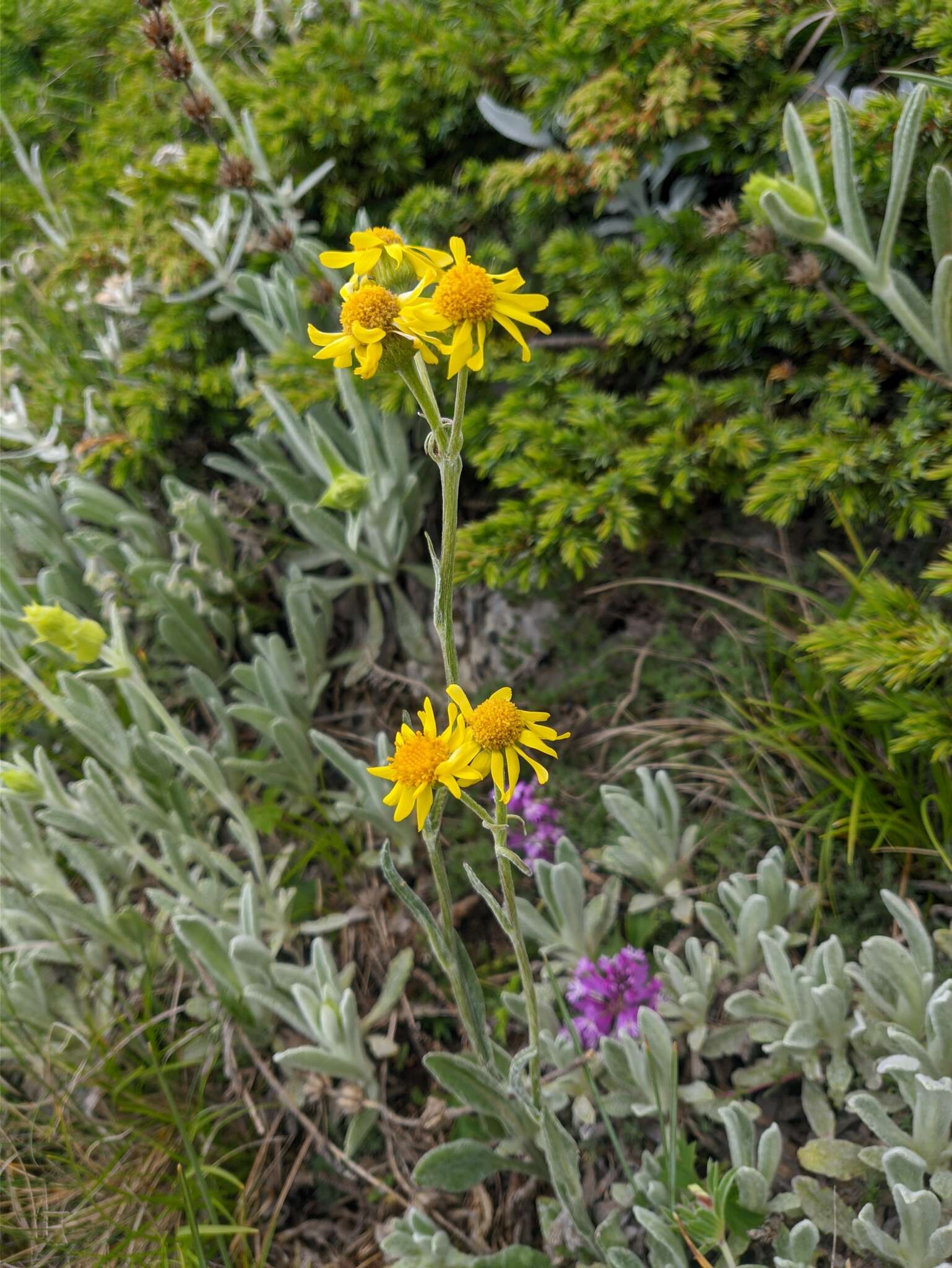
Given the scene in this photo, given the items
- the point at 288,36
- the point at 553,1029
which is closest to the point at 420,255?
the point at 553,1029

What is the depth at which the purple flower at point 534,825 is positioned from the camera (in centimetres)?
218

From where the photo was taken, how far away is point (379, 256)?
1.19 meters

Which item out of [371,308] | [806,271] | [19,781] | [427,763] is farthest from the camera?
[19,781]

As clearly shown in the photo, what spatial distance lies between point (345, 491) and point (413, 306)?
113cm

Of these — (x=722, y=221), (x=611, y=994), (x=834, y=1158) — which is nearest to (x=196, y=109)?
(x=722, y=221)

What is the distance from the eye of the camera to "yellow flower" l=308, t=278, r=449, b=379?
43.4 inches

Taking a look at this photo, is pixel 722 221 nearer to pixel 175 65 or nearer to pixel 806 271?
pixel 806 271

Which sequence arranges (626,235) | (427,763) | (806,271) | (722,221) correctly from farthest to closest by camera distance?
(626,235) → (722,221) → (806,271) → (427,763)

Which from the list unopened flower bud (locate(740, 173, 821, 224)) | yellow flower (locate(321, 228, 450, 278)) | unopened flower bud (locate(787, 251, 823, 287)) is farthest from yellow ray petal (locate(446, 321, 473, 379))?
unopened flower bud (locate(787, 251, 823, 287))

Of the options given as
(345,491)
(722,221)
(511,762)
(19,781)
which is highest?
(722,221)

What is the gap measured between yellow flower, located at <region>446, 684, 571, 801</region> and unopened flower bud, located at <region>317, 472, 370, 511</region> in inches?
45.4

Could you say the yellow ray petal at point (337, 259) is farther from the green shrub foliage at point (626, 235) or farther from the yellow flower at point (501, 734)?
the green shrub foliage at point (626, 235)

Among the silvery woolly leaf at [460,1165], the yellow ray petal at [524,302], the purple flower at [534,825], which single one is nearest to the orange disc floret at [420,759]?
the yellow ray petal at [524,302]

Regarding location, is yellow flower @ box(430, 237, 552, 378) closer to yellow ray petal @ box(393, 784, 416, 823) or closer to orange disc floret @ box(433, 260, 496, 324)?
orange disc floret @ box(433, 260, 496, 324)
